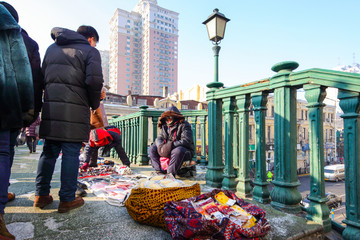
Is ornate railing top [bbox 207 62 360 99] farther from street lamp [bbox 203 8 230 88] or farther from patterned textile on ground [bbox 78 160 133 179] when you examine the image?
street lamp [bbox 203 8 230 88]

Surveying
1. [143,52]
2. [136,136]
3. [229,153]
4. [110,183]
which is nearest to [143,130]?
[136,136]

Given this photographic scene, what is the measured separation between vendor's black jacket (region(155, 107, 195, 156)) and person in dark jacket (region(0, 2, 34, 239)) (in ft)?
7.27

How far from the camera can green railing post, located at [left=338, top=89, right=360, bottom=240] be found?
5.34ft

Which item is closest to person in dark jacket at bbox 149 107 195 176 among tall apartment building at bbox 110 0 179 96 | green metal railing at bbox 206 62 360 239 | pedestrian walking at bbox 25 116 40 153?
green metal railing at bbox 206 62 360 239

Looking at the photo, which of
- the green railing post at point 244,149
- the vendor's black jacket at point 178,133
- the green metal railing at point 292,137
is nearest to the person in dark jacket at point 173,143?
the vendor's black jacket at point 178,133

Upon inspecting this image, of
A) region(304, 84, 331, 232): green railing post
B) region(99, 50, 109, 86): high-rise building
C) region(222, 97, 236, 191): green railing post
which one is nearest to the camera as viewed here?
region(304, 84, 331, 232): green railing post

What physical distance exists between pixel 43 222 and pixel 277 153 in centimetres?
218

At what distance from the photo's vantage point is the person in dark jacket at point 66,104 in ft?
7.00

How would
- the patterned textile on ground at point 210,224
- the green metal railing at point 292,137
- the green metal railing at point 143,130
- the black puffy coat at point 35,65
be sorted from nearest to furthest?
1. the patterned textile on ground at point 210,224
2. the green metal railing at point 292,137
3. the black puffy coat at point 35,65
4. the green metal railing at point 143,130

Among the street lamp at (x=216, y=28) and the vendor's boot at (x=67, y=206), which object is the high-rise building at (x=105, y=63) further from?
the vendor's boot at (x=67, y=206)

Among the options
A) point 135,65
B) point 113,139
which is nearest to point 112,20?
point 135,65

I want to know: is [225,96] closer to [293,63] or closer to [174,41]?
[293,63]

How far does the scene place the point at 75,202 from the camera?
2.15 metres

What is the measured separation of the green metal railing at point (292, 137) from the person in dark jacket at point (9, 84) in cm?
213
